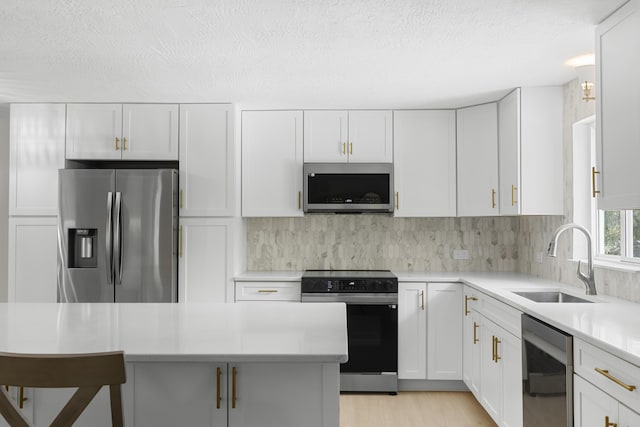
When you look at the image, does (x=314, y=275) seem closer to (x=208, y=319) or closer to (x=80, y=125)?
(x=208, y=319)

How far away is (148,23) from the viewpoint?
239 centimetres

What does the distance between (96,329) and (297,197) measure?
92.6 inches

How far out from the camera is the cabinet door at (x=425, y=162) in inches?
163

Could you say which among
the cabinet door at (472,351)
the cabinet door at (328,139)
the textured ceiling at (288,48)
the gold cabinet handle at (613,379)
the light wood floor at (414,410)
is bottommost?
the light wood floor at (414,410)

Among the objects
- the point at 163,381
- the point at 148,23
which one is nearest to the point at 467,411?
the point at 163,381

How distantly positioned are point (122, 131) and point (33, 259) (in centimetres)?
121

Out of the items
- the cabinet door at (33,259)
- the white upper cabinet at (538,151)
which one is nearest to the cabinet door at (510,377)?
the white upper cabinet at (538,151)

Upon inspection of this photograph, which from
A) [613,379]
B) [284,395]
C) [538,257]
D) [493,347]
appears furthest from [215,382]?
[538,257]

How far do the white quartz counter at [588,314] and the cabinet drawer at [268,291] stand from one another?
52.1 inches

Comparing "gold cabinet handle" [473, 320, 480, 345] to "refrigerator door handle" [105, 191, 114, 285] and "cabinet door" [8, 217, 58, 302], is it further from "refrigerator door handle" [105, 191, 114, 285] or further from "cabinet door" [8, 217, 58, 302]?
"cabinet door" [8, 217, 58, 302]

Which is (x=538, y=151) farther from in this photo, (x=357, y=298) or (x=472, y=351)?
(x=357, y=298)

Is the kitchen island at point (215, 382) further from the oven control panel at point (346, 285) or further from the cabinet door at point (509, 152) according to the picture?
the cabinet door at point (509, 152)

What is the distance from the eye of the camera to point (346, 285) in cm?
388

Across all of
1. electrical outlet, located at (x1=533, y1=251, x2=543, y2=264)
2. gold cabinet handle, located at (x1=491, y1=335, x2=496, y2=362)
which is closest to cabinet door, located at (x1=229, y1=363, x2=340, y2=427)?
gold cabinet handle, located at (x1=491, y1=335, x2=496, y2=362)
